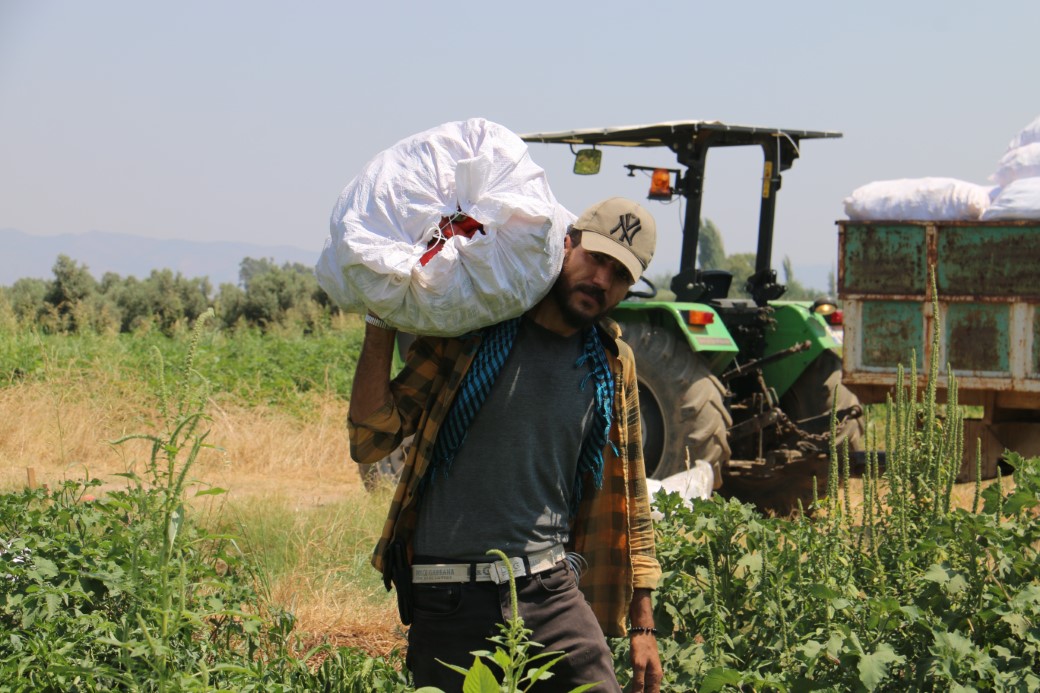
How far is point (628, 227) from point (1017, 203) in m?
4.01

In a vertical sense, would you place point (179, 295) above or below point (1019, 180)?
above

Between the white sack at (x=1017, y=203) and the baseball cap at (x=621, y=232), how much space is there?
153 inches

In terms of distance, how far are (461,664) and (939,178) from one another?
4762 mm

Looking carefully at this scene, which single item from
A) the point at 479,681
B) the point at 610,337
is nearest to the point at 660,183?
the point at 610,337

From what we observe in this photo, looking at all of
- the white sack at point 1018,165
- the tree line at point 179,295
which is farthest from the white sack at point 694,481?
the tree line at point 179,295

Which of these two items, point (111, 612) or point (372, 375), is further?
point (111, 612)

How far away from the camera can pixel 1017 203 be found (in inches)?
238

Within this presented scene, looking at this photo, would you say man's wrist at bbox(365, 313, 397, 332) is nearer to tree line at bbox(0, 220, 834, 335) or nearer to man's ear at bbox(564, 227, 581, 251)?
man's ear at bbox(564, 227, 581, 251)

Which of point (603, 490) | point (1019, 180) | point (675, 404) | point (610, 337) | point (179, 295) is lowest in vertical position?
point (603, 490)

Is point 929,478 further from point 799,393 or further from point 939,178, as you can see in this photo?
point 799,393

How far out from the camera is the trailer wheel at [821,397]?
23.1 ft

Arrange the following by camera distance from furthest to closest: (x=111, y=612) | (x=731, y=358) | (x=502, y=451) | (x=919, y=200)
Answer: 1. (x=731, y=358)
2. (x=919, y=200)
3. (x=111, y=612)
4. (x=502, y=451)

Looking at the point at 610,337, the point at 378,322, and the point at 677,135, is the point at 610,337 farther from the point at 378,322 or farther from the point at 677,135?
the point at 677,135

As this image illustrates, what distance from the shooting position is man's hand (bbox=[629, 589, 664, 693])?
120 inches
